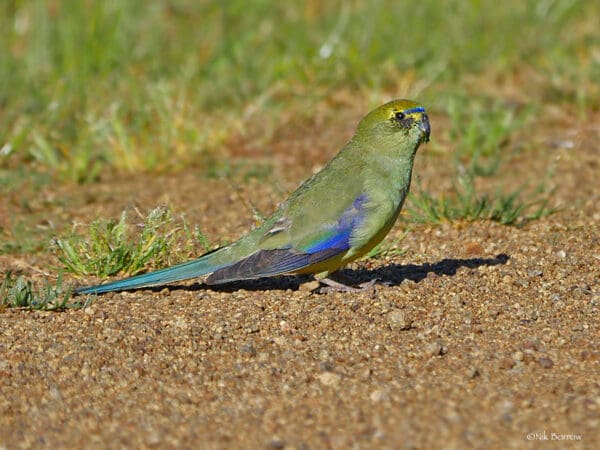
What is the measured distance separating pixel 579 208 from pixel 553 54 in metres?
2.64

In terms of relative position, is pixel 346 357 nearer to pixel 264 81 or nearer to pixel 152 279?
pixel 152 279

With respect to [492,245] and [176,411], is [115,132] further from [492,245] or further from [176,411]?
[176,411]

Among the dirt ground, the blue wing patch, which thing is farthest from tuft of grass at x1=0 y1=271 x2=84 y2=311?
the blue wing patch

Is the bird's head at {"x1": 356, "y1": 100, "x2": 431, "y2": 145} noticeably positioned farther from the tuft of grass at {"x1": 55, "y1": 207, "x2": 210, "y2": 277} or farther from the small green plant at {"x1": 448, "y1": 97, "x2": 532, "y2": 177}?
the small green plant at {"x1": 448, "y1": 97, "x2": 532, "y2": 177}

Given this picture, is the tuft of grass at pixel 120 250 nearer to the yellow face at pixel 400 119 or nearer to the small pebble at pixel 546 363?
the yellow face at pixel 400 119

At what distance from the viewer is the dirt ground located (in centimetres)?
379

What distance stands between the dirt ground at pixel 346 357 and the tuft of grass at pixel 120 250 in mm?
147

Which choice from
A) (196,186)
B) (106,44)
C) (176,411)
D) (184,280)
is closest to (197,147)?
(196,186)

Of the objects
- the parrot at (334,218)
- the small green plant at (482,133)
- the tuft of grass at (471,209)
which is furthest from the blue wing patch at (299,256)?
the small green plant at (482,133)

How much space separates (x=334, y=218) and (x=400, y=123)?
A: 0.67m

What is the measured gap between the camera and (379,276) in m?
5.65

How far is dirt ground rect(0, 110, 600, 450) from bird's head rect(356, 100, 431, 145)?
0.74 metres

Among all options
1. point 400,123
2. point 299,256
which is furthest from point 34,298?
point 400,123

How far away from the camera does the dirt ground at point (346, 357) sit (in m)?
3.79
